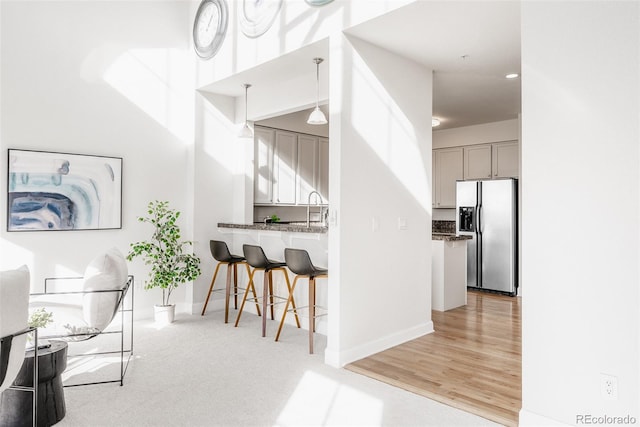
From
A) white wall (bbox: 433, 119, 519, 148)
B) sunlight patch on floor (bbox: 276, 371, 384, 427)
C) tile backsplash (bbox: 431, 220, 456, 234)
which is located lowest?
sunlight patch on floor (bbox: 276, 371, 384, 427)

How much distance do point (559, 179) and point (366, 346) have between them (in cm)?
196

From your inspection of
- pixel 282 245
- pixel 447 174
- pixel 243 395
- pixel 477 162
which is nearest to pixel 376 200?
pixel 282 245

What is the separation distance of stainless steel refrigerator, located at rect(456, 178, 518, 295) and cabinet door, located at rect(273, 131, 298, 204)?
8.53ft

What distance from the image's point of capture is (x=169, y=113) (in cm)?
482

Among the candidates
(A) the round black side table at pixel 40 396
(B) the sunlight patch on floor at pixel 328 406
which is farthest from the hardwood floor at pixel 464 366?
(A) the round black side table at pixel 40 396

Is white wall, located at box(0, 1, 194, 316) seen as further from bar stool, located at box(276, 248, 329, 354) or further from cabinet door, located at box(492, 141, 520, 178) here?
cabinet door, located at box(492, 141, 520, 178)

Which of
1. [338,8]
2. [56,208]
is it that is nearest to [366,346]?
[338,8]

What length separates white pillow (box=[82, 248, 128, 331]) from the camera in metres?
2.73

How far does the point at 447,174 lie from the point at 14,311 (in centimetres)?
655

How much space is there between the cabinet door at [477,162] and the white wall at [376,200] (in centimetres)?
302

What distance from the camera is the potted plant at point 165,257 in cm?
438

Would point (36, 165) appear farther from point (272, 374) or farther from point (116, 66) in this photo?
point (272, 374)

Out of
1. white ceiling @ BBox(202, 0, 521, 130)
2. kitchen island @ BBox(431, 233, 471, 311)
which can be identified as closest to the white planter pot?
white ceiling @ BBox(202, 0, 521, 130)

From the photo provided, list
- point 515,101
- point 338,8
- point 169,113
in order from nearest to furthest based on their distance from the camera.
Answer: point 338,8
point 169,113
point 515,101
